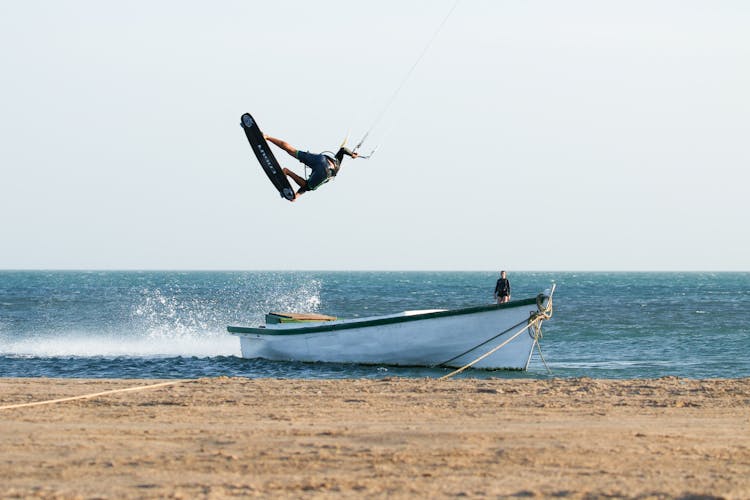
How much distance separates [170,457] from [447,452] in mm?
2638

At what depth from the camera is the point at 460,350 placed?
21938mm

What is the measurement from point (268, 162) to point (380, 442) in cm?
644

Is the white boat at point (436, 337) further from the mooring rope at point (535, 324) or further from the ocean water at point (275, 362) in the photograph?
the ocean water at point (275, 362)

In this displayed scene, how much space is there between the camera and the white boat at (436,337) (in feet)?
69.7

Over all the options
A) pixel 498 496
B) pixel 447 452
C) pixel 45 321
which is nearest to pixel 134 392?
pixel 447 452

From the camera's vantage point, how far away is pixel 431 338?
2194 centimetres

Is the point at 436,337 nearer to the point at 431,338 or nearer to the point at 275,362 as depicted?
the point at 431,338

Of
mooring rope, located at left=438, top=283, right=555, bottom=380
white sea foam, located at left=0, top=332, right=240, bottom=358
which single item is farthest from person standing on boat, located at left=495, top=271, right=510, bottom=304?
white sea foam, located at left=0, top=332, right=240, bottom=358

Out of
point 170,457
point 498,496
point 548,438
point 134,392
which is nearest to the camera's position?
point 498,496

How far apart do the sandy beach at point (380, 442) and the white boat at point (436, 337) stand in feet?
18.4

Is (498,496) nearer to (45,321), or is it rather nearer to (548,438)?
(548,438)

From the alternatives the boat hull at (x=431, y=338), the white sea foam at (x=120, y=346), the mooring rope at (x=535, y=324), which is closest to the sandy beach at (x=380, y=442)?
the mooring rope at (x=535, y=324)

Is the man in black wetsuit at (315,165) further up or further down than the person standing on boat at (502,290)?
further up

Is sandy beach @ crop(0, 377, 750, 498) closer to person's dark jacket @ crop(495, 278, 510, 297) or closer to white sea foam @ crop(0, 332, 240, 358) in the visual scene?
person's dark jacket @ crop(495, 278, 510, 297)
